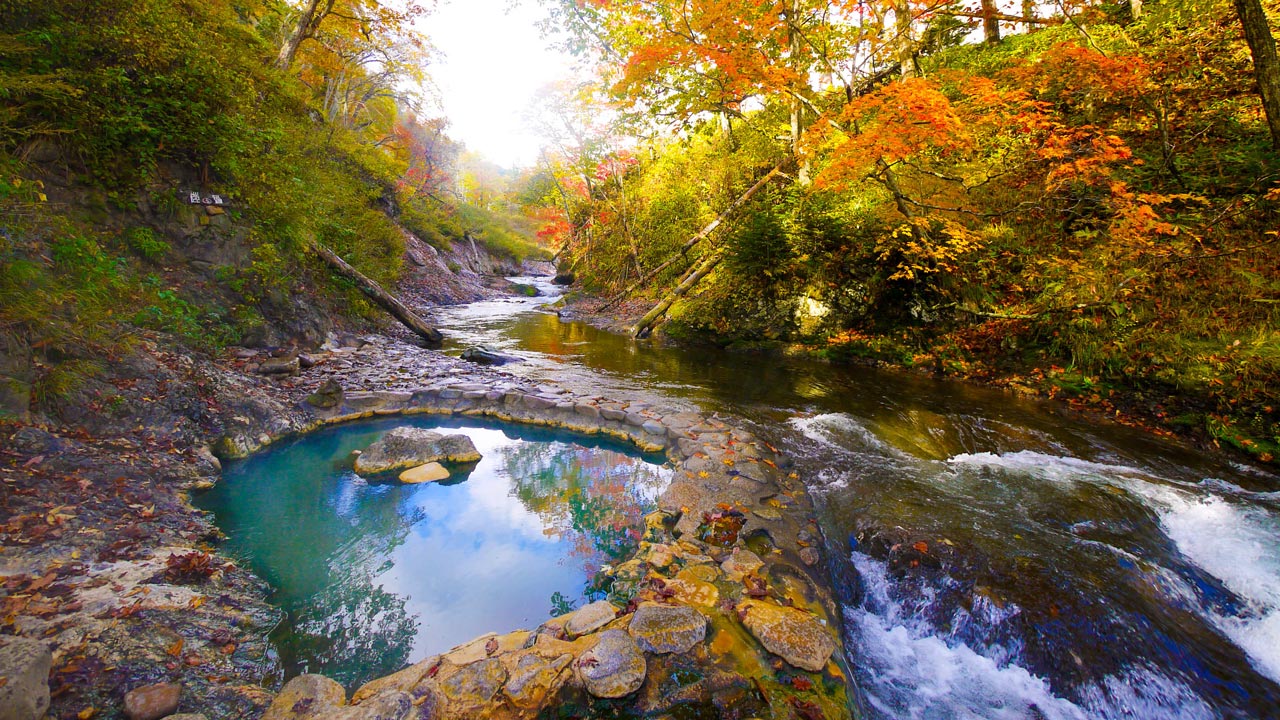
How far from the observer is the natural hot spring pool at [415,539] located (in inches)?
109

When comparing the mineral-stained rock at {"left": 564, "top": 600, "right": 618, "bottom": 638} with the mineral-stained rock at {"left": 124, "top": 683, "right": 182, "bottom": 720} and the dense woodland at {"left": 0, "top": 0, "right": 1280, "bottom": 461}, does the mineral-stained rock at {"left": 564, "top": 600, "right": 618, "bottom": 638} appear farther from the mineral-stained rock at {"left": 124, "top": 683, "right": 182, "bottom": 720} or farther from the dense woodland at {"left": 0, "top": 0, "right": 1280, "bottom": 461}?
the dense woodland at {"left": 0, "top": 0, "right": 1280, "bottom": 461}

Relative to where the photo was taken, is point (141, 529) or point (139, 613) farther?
point (141, 529)

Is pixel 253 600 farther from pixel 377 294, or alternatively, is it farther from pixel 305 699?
pixel 377 294

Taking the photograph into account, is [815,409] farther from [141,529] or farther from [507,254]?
[507,254]

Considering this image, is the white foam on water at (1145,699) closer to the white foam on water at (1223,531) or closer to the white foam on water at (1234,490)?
the white foam on water at (1223,531)

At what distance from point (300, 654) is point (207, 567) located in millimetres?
1040

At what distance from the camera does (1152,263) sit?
627 centimetres

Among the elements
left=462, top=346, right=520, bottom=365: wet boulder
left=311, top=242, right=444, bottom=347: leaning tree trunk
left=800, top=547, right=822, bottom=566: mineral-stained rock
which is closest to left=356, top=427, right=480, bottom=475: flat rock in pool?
left=462, top=346, right=520, bottom=365: wet boulder

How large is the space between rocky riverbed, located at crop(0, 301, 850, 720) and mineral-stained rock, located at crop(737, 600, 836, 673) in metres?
0.01

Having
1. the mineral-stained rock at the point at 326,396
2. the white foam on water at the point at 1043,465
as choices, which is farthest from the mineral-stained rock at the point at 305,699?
the white foam on water at the point at 1043,465

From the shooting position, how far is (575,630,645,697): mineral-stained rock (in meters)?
2.11

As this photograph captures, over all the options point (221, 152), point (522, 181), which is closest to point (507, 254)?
point (522, 181)

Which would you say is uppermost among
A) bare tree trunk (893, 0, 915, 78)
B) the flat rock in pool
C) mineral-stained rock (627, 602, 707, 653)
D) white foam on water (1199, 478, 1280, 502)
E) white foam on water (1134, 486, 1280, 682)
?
bare tree trunk (893, 0, 915, 78)

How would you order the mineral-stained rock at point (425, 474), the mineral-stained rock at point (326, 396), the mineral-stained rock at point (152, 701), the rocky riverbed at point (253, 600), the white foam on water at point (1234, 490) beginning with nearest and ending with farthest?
the mineral-stained rock at point (152, 701)
the rocky riverbed at point (253, 600)
the white foam on water at point (1234, 490)
the mineral-stained rock at point (425, 474)
the mineral-stained rock at point (326, 396)
